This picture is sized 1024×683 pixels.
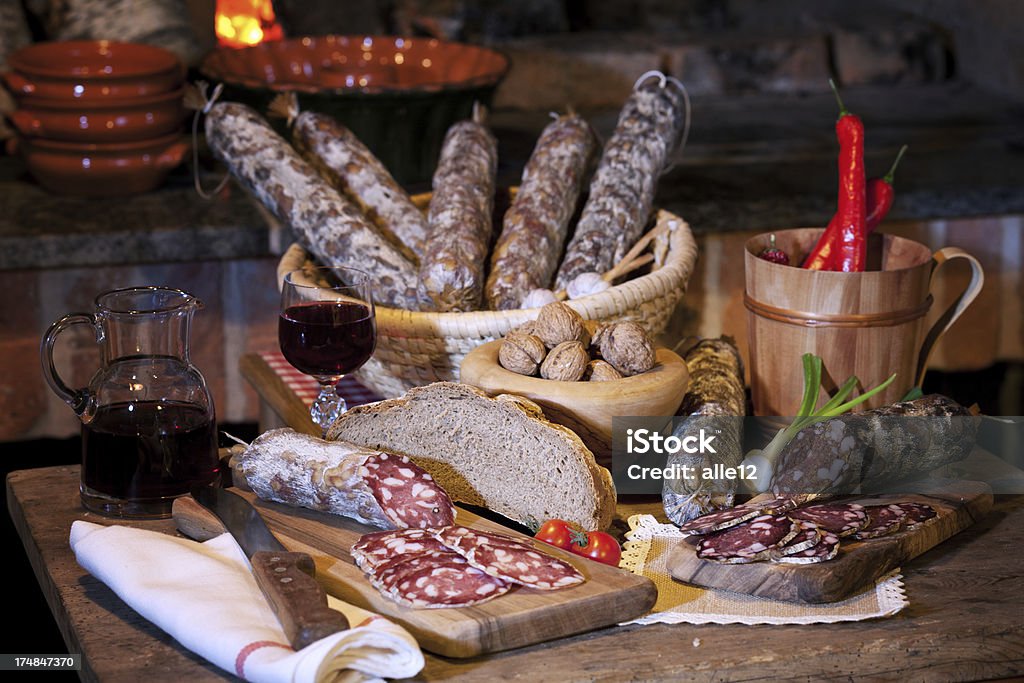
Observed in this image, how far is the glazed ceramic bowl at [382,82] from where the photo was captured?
272cm

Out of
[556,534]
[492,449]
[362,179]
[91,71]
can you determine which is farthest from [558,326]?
[91,71]

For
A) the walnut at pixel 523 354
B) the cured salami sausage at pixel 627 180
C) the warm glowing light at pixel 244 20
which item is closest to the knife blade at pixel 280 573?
the walnut at pixel 523 354

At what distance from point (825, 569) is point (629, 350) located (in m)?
0.39

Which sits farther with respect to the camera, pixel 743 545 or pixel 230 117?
pixel 230 117

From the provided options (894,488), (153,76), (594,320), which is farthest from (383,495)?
(153,76)

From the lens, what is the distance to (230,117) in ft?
6.63

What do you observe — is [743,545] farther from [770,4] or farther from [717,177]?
[770,4]

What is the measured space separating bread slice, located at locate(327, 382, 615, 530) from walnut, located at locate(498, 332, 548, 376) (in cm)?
8

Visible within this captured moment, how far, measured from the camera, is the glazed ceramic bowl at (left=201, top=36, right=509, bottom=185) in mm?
2719

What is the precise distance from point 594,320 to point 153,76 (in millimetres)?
1693

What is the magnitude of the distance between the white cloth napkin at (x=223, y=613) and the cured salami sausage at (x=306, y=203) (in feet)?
2.08

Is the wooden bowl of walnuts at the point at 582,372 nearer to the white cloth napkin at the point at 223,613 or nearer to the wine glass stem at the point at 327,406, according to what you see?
the wine glass stem at the point at 327,406

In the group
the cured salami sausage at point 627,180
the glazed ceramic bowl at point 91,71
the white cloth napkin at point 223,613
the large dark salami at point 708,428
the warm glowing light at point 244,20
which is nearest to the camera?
the white cloth napkin at point 223,613

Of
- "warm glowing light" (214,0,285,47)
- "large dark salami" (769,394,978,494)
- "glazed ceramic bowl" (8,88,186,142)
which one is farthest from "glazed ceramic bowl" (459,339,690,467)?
"warm glowing light" (214,0,285,47)
